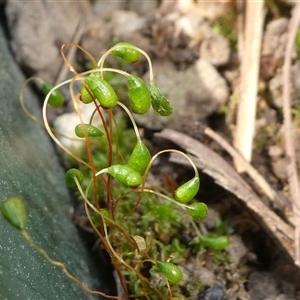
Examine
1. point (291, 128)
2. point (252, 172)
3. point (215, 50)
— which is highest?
point (215, 50)


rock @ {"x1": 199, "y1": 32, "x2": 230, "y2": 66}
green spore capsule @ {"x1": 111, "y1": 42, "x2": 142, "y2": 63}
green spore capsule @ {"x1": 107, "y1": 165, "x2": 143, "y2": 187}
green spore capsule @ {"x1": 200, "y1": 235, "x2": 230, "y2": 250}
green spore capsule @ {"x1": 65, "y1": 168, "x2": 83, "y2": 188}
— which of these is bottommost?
green spore capsule @ {"x1": 200, "y1": 235, "x2": 230, "y2": 250}

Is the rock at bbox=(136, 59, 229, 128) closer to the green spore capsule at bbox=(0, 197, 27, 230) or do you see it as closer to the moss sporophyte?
the moss sporophyte

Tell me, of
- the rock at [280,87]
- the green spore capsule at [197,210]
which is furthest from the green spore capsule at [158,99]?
the rock at [280,87]

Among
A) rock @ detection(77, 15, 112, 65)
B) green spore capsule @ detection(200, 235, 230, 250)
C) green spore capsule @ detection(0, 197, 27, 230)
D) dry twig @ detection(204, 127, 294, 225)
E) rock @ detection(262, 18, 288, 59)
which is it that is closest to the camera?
green spore capsule @ detection(0, 197, 27, 230)

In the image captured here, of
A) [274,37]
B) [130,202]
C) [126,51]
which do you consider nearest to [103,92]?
[126,51]

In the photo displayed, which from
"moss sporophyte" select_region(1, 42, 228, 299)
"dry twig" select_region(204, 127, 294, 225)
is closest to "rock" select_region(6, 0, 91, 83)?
"moss sporophyte" select_region(1, 42, 228, 299)

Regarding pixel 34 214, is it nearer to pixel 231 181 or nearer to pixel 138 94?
pixel 138 94

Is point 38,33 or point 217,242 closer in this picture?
point 217,242
